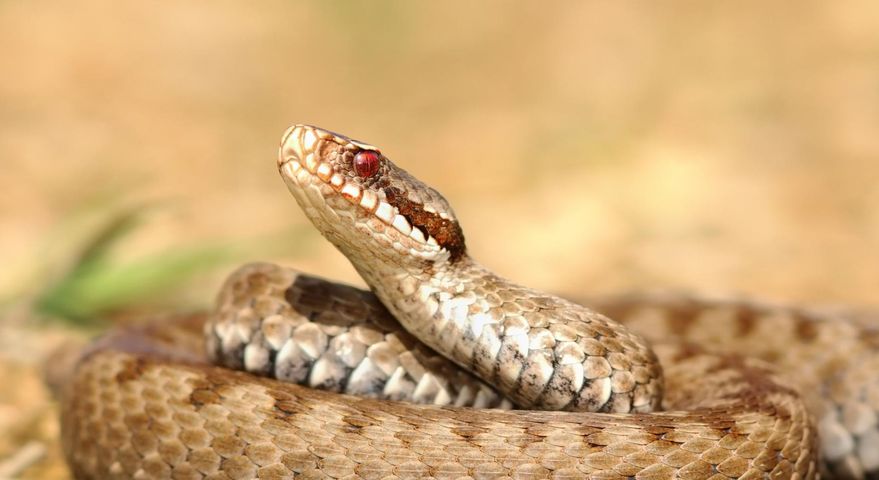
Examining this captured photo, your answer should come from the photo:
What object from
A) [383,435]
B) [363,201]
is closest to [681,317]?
[363,201]

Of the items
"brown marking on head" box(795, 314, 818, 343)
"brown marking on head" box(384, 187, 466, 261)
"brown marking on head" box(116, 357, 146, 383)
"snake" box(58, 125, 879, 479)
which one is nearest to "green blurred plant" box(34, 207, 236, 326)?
"snake" box(58, 125, 879, 479)

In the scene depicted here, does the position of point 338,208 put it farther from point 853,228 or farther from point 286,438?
point 853,228

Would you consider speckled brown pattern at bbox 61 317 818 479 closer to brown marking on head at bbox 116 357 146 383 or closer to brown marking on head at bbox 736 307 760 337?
brown marking on head at bbox 116 357 146 383

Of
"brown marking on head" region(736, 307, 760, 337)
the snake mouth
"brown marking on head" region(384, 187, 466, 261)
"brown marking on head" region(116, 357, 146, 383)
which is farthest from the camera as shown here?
"brown marking on head" region(736, 307, 760, 337)

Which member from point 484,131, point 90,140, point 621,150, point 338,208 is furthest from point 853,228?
point 90,140

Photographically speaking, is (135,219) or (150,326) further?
(135,219)

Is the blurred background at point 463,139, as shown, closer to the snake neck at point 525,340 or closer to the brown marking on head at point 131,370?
the brown marking on head at point 131,370
